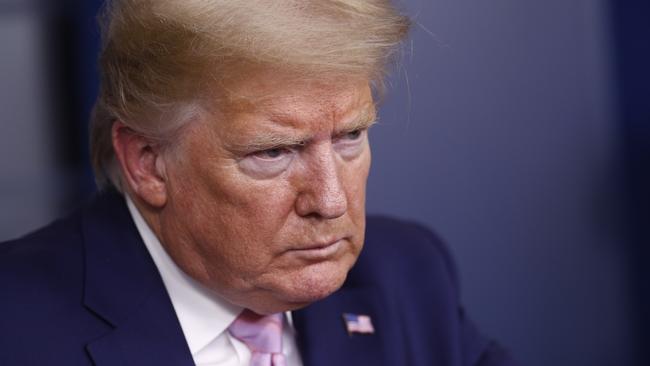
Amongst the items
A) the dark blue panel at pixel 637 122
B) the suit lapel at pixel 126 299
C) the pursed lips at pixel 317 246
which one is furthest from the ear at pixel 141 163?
the dark blue panel at pixel 637 122

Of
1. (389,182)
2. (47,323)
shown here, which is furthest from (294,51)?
(389,182)

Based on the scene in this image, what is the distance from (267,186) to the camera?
5.26ft

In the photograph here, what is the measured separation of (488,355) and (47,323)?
3.03 feet

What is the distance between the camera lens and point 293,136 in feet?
5.16

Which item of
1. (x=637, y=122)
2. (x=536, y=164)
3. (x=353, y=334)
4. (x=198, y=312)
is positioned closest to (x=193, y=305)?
(x=198, y=312)

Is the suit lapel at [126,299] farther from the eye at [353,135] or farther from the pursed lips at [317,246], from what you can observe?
the eye at [353,135]

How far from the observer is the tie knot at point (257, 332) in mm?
1818

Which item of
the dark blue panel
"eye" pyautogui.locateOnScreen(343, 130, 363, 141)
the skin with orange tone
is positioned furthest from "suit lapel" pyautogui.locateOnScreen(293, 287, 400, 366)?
the dark blue panel

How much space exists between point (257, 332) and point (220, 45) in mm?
552

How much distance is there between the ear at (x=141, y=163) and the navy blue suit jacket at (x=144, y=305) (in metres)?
0.13

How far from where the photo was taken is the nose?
1.61 meters

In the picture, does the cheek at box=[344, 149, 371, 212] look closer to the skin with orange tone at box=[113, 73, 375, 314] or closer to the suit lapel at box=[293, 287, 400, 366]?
the skin with orange tone at box=[113, 73, 375, 314]

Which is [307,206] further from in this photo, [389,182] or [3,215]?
[3,215]

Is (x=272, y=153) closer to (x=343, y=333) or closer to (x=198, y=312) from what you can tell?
(x=198, y=312)
